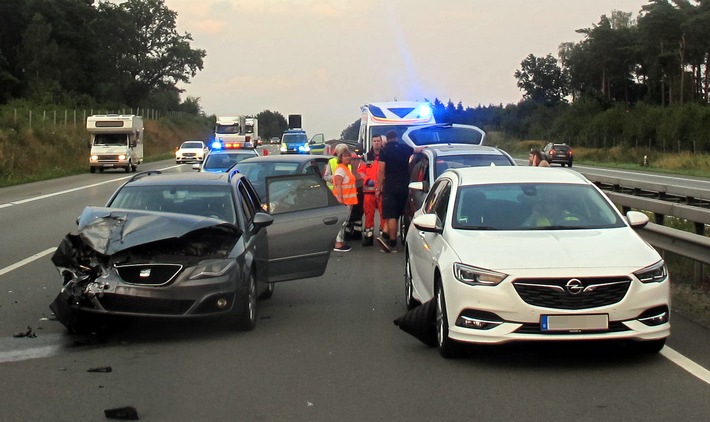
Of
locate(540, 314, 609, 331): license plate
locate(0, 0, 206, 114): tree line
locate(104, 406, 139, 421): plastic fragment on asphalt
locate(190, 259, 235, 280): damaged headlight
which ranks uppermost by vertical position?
locate(0, 0, 206, 114): tree line

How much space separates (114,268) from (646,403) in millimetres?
4457

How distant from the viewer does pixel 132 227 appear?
27.2ft

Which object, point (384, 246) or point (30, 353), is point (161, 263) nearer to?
point (30, 353)

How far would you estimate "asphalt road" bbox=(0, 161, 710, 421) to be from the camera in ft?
19.8

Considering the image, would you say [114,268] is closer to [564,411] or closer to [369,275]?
[564,411]

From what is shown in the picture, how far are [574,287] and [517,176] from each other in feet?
7.46

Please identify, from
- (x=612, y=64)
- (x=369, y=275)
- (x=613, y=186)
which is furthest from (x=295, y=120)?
(x=369, y=275)

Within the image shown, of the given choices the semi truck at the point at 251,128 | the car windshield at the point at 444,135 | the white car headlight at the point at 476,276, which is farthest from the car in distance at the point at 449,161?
the semi truck at the point at 251,128

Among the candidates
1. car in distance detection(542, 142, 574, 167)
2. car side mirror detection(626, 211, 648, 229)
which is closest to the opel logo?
car side mirror detection(626, 211, 648, 229)

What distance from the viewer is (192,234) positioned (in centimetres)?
838

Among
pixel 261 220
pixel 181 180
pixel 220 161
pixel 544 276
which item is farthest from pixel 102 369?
pixel 220 161

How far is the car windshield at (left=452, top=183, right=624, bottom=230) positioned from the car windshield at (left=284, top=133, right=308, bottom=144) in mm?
50567

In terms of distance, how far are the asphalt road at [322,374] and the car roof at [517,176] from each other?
5.18 feet

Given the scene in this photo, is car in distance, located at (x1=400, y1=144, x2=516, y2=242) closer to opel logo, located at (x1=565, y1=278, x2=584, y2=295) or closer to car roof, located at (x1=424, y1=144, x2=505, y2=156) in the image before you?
car roof, located at (x1=424, y1=144, x2=505, y2=156)
